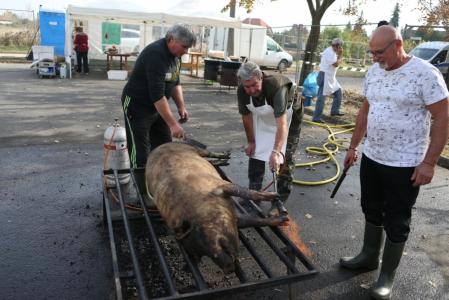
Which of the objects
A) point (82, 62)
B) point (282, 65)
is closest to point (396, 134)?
point (82, 62)

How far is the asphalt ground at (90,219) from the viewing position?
3145 mm

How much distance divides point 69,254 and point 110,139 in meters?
1.48

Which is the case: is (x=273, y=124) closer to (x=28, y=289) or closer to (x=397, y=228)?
(x=397, y=228)

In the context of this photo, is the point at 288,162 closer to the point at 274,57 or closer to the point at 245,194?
the point at 245,194

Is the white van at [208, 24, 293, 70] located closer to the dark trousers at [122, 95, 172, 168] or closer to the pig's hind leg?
the dark trousers at [122, 95, 172, 168]

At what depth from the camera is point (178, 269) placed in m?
3.27

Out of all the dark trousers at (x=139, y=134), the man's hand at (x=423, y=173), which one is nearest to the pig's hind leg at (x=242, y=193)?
the man's hand at (x=423, y=173)

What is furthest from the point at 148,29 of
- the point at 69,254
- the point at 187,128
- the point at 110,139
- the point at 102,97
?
the point at 69,254

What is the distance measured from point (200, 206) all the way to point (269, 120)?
5.98 ft

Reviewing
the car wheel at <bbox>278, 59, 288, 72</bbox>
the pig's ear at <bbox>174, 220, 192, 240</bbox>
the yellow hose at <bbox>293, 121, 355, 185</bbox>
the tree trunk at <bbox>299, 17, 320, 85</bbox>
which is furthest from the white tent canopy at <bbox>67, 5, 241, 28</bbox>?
the pig's ear at <bbox>174, 220, 192, 240</bbox>

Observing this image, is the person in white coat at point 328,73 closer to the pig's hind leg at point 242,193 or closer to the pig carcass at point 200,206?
the pig carcass at point 200,206

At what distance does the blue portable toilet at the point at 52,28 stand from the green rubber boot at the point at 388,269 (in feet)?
58.7

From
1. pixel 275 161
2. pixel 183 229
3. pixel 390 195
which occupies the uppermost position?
pixel 275 161

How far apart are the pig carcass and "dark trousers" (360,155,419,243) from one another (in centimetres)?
90
